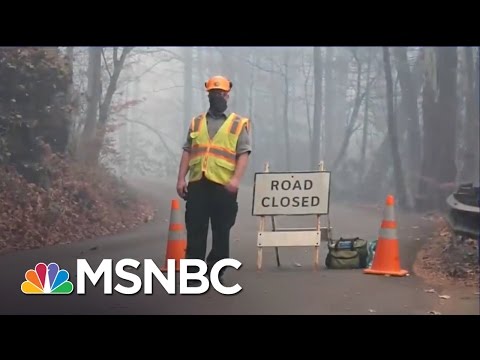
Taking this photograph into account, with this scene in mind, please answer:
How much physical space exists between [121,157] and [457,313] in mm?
2726

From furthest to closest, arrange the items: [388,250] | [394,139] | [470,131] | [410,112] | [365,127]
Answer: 1. [410,112]
2. [394,139]
3. [365,127]
4. [470,131]
5. [388,250]

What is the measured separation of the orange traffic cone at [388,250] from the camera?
5.28 m

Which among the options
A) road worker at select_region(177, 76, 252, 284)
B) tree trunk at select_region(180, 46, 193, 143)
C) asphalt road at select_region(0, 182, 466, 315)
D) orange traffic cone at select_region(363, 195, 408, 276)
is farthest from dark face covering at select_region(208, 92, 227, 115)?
orange traffic cone at select_region(363, 195, 408, 276)

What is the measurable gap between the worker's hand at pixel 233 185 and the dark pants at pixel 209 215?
0.03 m

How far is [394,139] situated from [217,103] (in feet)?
6.00

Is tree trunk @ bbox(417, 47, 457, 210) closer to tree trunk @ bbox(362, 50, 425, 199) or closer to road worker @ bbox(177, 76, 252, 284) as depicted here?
tree trunk @ bbox(362, 50, 425, 199)

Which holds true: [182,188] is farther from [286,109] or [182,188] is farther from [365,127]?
[365,127]

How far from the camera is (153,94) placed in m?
5.37

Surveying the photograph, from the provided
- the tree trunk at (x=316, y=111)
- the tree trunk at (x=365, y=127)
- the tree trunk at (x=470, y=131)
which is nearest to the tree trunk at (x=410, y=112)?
the tree trunk at (x=365, y=127)

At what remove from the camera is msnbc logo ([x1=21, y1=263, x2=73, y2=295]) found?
4.72 metres

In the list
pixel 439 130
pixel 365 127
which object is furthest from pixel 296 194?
pixel 439 130

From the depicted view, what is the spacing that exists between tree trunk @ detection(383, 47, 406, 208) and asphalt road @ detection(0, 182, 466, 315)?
0.23 m

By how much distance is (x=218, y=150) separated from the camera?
5.05 meters

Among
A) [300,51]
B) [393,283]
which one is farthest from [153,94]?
[393,283]
